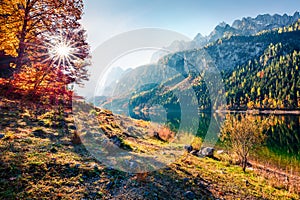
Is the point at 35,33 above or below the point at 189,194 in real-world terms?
above

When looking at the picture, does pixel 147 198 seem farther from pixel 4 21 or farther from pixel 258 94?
pixel 258 94

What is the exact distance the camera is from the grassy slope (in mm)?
7051

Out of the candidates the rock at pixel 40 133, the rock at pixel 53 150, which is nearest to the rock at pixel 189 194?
the rock at pixel 53 150

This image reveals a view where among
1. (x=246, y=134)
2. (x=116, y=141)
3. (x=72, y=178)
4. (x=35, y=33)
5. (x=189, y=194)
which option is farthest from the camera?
(x=246, y=134)

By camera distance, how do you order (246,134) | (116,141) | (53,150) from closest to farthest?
(53,150), (116,141), (246,134)

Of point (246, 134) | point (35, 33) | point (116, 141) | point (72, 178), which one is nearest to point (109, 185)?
point (72, 178)

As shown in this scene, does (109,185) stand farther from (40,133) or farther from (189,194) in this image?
(40,133)

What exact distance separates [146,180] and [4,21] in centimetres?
1164

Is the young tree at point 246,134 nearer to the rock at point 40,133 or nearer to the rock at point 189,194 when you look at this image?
the rock at point 189,194

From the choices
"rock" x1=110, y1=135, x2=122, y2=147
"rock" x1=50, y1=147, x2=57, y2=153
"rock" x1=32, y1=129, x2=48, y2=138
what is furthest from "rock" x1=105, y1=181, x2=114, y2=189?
"rock" x1=32, y1=129, x2=48, y2=138

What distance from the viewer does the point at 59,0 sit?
1179 cm

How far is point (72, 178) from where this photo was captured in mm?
8086

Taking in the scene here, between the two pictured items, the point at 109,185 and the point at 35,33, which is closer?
the point at 109,185

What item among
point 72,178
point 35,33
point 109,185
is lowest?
point 109,185
